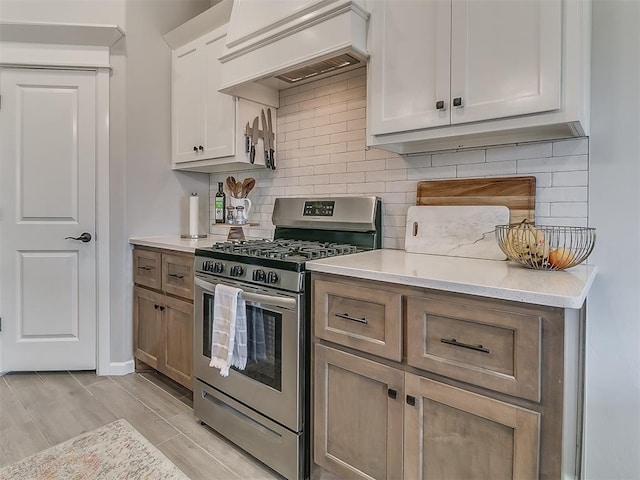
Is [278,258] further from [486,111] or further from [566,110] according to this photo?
[566,110]

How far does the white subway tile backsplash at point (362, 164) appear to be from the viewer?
5.11 ft

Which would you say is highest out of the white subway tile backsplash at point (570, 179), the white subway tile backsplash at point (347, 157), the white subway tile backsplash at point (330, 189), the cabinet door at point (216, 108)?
the cabinet door at point (216, 108)

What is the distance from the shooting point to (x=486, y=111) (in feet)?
4.68

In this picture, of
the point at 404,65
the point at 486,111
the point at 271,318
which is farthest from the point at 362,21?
the point at 271,318

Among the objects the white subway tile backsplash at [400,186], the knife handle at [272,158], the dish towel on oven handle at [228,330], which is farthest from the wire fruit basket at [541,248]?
the knife handle at [272,158]

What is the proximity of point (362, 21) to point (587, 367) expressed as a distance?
1725 mm

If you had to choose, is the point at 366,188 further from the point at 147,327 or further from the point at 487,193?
the point at 147,327

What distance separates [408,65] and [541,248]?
908 mm

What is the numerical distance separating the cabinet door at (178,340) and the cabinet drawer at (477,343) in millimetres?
1466

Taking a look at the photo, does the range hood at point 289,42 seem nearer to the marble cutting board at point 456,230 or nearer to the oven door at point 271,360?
the marble cutting board at point 456,230

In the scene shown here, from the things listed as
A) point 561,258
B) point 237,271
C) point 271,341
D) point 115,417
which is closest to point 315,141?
point 237,271

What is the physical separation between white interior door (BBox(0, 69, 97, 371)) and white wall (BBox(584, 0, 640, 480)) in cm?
294

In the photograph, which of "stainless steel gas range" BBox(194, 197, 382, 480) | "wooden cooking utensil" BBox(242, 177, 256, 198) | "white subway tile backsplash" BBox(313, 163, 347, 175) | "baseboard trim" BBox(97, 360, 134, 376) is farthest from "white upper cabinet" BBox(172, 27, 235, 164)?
"baseboard trim" BBox(97, 360, 134, 376)

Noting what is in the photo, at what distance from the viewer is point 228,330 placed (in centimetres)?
176
